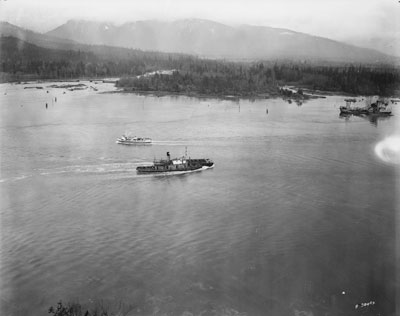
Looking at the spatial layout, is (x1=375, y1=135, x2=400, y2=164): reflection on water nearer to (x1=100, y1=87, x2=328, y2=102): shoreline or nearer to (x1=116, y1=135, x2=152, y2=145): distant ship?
(x1=116, y1=135, x2=152, y2=145): distant ship

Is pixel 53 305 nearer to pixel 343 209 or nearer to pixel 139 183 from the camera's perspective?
pixel 139 183

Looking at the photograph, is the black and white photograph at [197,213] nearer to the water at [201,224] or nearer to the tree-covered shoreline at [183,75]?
the water at [201,224]

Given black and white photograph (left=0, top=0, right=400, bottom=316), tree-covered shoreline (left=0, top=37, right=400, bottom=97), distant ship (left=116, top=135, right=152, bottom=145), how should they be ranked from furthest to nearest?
tree-covered shoreline (left=0, top=37, right=400, bottom=97), distant ship (left=116, top=135, right=152, bottom=145), black and white photograph (left=0, top=0, right=400, bottom=316)

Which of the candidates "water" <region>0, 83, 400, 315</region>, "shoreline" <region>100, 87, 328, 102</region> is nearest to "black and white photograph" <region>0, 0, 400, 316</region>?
"water" <region>0, 83, 400, 315</region>

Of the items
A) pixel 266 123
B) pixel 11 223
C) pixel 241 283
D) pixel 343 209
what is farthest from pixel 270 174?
pixel 266 123

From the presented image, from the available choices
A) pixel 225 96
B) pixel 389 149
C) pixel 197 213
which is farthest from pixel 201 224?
pixel 225 96

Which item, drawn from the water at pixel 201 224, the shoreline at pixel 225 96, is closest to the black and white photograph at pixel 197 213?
the water at pixel 201 224
